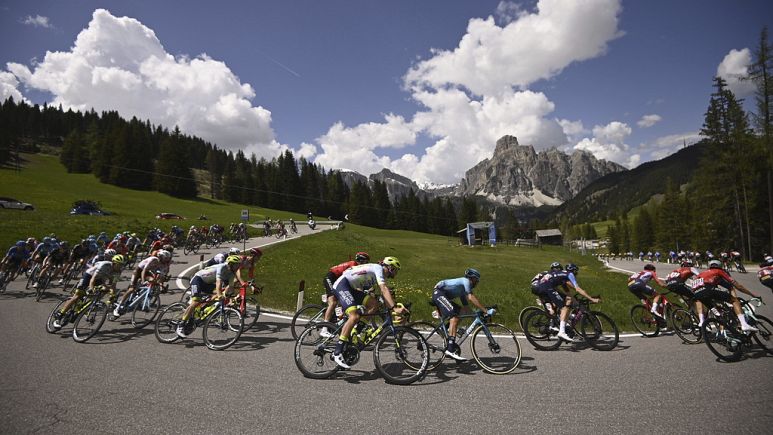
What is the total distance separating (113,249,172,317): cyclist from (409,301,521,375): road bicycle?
28.7 feet

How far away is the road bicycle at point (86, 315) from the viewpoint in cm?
888

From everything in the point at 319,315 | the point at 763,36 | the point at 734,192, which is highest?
the point at 763,36

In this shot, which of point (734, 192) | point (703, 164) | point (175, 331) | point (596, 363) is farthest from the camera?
point (703, 164)

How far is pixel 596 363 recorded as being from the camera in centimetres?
774

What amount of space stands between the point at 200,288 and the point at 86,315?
9.42 feet

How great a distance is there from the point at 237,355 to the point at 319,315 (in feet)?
7.66

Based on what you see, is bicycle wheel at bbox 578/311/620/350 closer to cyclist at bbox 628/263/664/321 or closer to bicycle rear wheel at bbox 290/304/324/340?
cyclist at bbox 628/263/664/321

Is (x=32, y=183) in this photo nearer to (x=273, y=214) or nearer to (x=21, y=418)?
(x=273, y=214)

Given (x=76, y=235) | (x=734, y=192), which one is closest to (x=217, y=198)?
(x=76, y=235)

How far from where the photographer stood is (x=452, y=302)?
25.9 feet

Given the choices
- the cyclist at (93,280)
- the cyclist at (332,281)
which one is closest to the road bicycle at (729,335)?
the cyclist at (332,281)

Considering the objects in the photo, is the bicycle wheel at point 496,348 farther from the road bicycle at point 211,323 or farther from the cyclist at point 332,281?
the road bicycle at point 211,323

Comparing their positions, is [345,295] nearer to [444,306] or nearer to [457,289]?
[444,306]

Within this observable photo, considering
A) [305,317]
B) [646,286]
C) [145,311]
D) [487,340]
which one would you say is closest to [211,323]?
[305,317]
